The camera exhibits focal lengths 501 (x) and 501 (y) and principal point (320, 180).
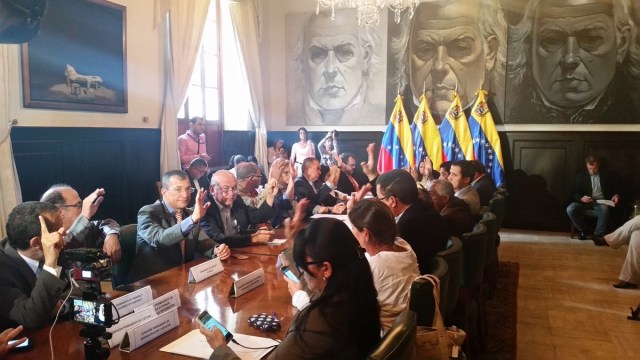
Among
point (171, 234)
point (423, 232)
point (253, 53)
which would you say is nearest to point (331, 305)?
point (423, 232)

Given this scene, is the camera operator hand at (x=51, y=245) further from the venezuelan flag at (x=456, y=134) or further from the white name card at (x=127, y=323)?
the venezuelan flag at (x=456, y=134)

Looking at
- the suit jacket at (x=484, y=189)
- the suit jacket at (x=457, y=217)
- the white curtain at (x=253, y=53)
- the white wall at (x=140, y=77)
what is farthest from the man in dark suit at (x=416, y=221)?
the white curtain at (x=253, y=53)

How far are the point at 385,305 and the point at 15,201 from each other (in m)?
3.96

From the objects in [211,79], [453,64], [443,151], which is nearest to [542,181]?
[443,151]

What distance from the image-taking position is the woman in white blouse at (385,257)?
2.19 m

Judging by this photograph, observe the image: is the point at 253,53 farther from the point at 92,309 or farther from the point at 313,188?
the point at 92,309

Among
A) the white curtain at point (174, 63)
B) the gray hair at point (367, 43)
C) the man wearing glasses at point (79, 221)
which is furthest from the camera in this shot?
the gray hair at point (367, 43)

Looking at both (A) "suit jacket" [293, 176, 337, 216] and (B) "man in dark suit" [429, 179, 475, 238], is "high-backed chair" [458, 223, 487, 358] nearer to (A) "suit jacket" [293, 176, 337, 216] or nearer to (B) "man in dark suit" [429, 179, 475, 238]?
(B) "man in dark suit" [429, 179, 475, 238]

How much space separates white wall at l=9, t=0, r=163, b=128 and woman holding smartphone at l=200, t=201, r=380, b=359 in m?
4.75

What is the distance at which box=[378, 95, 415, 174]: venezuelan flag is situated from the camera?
29.8 ft

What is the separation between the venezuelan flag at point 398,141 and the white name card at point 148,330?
7457 mm

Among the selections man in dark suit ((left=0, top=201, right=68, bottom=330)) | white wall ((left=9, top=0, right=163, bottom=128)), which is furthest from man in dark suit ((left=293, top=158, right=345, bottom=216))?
man in dark suit ((left=0, top=201, right=68, bottom=330))

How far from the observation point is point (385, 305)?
2.20m

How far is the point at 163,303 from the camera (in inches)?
81.7
